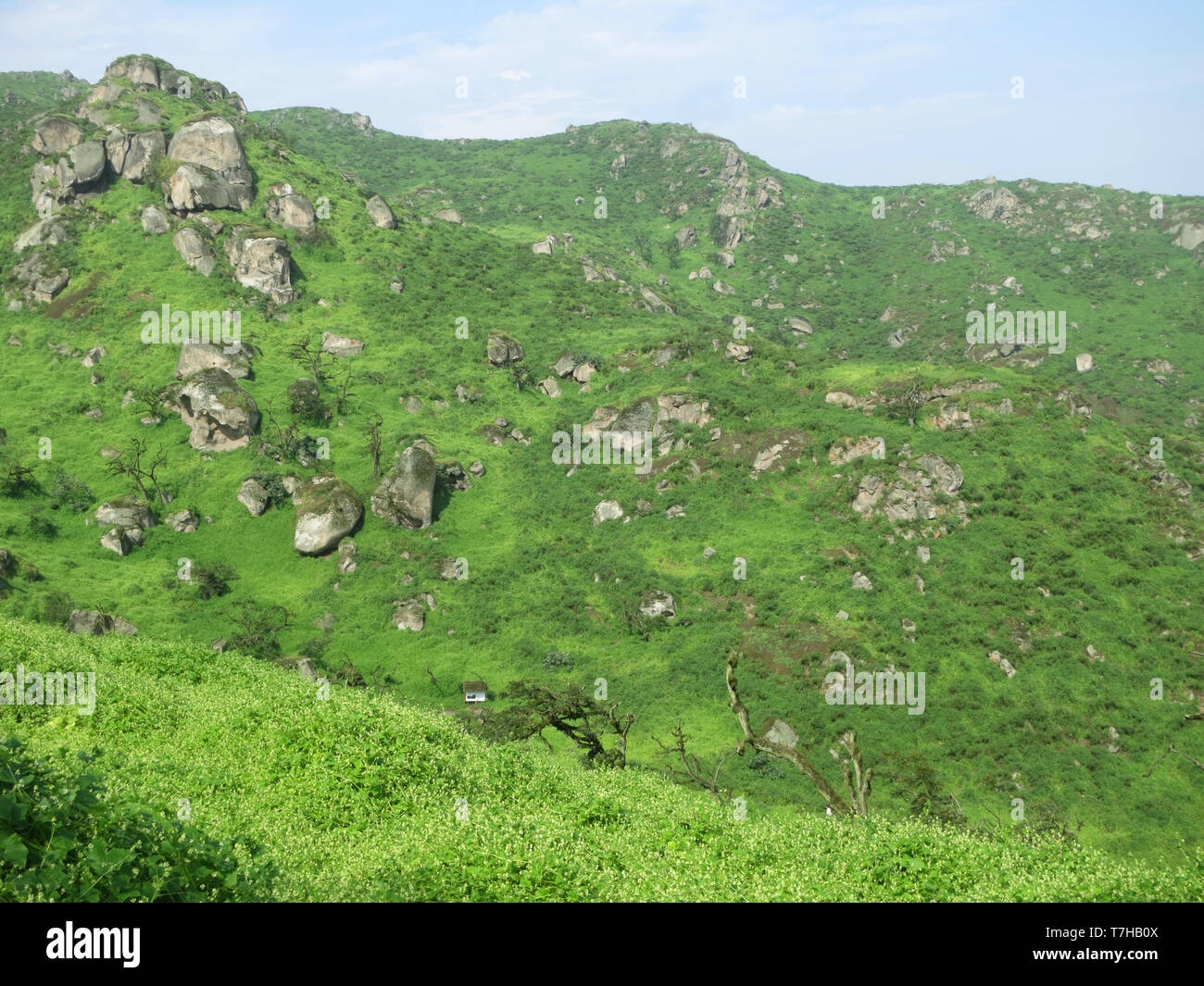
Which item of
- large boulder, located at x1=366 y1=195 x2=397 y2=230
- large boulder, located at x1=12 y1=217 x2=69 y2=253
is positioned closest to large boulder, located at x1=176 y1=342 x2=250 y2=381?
large boulder, located at x1=12 y1=217 x2=69 y2=253

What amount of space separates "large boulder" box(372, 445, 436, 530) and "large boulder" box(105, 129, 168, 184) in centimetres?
6954

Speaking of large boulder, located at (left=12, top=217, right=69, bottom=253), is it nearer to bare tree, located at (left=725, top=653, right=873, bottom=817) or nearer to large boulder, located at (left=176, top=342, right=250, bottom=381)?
large boulder, located at (left=176, top=342, right=250, bottom=381)

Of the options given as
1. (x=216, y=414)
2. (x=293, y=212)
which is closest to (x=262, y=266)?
(x=293, y=212)

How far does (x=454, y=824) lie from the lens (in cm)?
1611

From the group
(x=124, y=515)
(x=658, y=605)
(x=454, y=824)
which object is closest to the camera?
(x=454, y=824)

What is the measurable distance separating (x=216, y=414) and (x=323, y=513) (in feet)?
60.1

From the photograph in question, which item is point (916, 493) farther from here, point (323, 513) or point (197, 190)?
point (197, 190)

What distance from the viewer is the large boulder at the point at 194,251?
9619cm

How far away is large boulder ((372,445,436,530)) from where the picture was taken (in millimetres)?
73188

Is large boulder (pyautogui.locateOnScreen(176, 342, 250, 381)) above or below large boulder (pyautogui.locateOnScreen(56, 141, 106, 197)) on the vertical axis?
below

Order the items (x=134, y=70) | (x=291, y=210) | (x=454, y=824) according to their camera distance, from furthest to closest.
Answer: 1. (x=134, y=70)
2. (x=291, y=210)
3. (x=454, y=824)

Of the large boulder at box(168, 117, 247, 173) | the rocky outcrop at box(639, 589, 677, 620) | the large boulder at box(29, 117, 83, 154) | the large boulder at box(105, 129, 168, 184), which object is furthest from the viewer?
the large boulder at box(29, 117, 83, 154)

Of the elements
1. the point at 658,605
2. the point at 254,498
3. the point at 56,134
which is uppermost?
the point at 56,134
